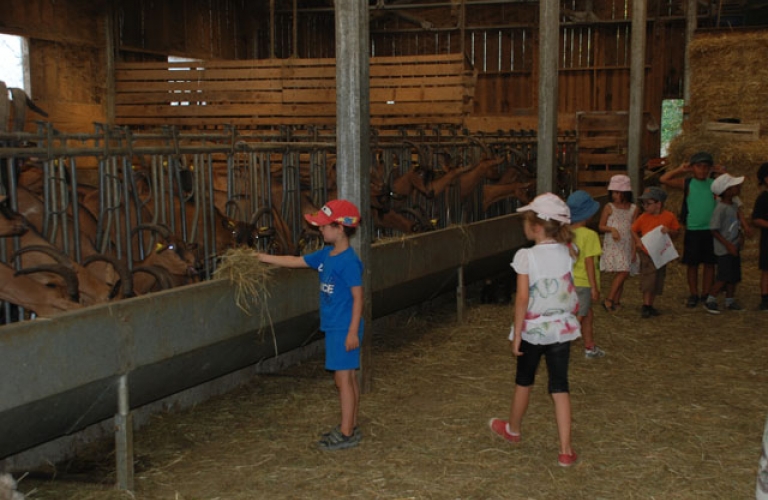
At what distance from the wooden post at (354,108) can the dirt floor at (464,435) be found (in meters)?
1.16

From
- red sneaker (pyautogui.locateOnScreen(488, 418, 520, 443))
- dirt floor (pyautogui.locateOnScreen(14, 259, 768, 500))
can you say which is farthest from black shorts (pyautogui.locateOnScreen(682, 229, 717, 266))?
red sneaker (pyautogui.locateOnScreen(488, 418, 520, 443))

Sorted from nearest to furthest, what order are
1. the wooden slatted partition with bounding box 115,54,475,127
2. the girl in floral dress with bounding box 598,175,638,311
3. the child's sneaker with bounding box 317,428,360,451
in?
the child's sneaker with bounding box 317,428,360,451 → the girl in floral dress with bounding box 598,175,638,311 → the wooden slatted partition with bounding box 115,54,475,127

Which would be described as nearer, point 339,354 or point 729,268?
point 339,354

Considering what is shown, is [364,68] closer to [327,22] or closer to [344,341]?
[344,341]

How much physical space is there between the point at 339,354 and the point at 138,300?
118 centimetres

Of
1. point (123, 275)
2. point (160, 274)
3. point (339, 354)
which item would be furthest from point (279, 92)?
point (339, 354)

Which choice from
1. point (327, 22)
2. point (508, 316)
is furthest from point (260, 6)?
point (508, 316)

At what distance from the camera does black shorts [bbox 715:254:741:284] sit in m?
9.59

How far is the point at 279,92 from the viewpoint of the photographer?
1689cm

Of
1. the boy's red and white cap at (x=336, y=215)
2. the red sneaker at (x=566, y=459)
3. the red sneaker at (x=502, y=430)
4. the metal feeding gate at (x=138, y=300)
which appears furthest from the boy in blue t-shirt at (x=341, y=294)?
the red sneaker at (x=566, y=459)

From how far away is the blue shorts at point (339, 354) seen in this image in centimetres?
520

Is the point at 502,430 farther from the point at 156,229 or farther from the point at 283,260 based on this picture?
the point at 156,229

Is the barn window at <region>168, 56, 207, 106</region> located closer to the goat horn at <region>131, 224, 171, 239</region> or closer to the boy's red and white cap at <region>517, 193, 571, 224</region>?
the goat horn at <region>131, 224, 171, 239</region>

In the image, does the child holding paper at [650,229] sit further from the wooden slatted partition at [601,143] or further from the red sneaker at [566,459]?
the wooden slatted partition at [601,143]
